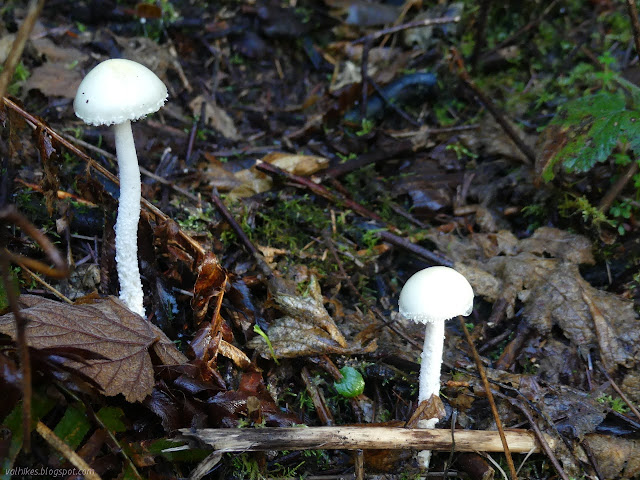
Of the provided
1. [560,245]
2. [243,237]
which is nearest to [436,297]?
[243,237]

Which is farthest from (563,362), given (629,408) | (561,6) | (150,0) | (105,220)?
(150,0)

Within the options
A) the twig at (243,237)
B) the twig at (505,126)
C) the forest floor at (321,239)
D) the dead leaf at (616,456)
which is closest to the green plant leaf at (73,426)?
the forest floor at (321,239)

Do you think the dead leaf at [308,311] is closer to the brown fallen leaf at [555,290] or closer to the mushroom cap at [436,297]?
the mushroom cap at [436,297]

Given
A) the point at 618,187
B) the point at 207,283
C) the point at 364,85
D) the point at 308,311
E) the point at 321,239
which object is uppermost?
the point at 364,85

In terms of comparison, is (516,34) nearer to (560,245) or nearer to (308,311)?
(560,245)

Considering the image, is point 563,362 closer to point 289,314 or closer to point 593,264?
point 593,264
